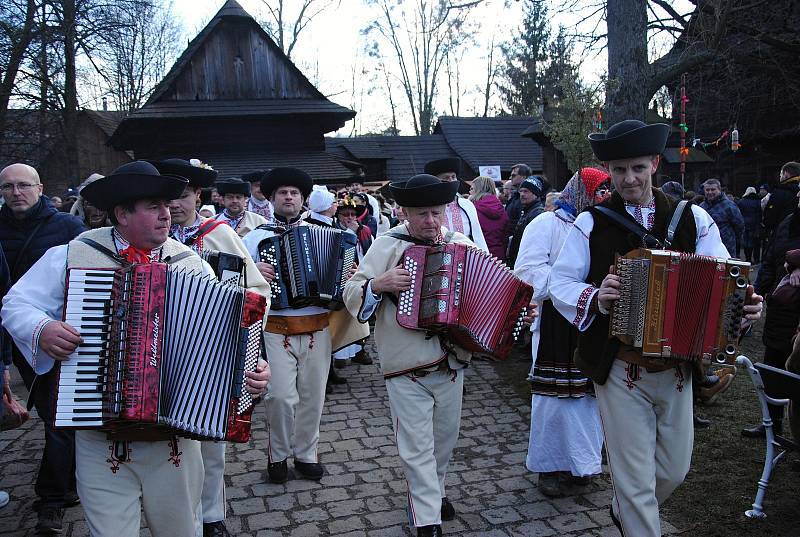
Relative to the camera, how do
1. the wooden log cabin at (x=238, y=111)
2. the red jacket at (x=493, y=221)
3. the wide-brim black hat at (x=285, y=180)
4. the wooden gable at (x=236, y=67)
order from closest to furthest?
the wide-brim black hat at (x=285, y=180)
the red jacket at (x=493, y=221)
the wooden log cabin at (x=238, y=111)
the wooden gable at (x=236, y=67)

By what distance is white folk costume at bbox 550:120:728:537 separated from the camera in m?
3.40

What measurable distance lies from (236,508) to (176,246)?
2.21 m

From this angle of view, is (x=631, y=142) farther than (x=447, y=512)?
No

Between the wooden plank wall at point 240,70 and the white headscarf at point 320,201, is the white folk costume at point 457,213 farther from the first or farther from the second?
the wooden plank wall at point 240,70

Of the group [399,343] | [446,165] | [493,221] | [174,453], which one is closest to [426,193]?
[399,343]

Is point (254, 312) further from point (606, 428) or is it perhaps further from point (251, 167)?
point (251, 167)

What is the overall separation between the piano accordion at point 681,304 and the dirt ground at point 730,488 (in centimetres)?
164

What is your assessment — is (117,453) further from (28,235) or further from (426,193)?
(28,235)

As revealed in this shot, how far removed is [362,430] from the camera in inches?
246

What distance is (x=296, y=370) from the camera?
5.14 m

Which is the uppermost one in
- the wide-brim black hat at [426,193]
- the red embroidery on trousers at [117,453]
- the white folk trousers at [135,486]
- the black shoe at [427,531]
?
the wide-brim black hat at [426,193]

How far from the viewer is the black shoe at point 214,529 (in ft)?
13.6

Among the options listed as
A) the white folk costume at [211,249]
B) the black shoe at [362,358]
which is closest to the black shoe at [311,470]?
the white folk costume at [211,249]

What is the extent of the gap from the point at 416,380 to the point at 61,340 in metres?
2.17
